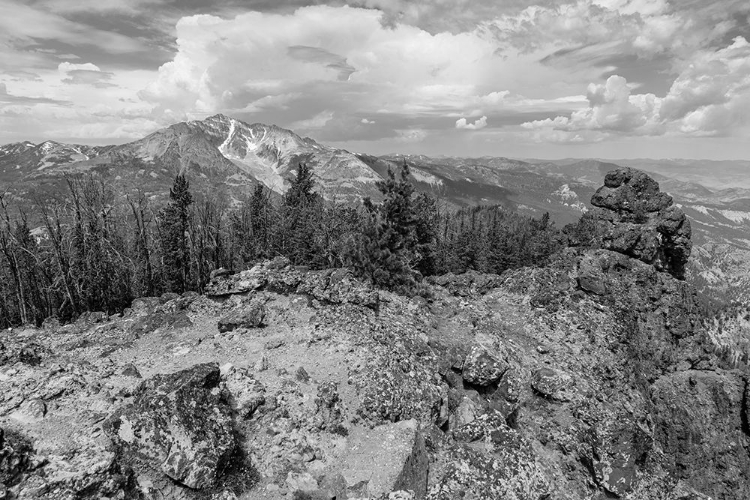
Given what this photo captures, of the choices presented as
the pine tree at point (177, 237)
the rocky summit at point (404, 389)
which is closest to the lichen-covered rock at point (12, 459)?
the rocky summit at point (404, 389)

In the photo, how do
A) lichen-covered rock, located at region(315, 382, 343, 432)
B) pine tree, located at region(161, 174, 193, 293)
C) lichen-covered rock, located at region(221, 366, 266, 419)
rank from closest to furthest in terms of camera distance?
lichen-covered rock, located at region(221, 366, 266, 419)
lichen-covered rock, located at region(315, 382, 343, 432)
pine tree, located at region(161, 174, 193, 293)

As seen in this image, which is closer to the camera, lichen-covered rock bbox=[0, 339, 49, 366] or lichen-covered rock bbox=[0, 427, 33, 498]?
lichen-covered rock bbox=[0, 427, 33, 498]

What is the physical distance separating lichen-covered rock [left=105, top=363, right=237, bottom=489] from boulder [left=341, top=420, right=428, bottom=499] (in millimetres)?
4626

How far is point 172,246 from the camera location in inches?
2093

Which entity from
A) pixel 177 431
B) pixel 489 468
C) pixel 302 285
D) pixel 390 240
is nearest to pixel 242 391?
pixel 177 431

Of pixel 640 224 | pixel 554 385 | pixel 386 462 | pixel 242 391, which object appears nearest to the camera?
pixel 386 462

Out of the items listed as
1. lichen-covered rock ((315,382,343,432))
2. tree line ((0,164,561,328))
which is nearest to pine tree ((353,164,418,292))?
tree line ((0,164,561,328))

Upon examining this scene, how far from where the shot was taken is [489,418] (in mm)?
17453

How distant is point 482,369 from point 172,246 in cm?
4522

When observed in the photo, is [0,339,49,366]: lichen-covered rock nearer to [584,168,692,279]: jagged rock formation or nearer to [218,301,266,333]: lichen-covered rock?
[218,301,266,333]: lichen-covered rock

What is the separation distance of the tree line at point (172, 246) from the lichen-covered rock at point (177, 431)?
1719 cm

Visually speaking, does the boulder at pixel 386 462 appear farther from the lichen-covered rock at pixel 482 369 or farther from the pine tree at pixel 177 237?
the pine tree at pixel 177 237

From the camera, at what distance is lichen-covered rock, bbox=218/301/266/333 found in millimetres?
23281

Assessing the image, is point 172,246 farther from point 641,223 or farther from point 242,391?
point 641,223
